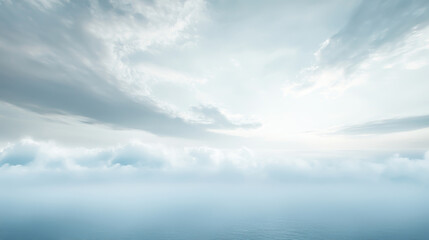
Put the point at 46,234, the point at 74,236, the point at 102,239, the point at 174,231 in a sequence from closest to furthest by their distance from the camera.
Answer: the point at 102,239 → the point at 74,236 → the point at 46,234 → the point at 174,231

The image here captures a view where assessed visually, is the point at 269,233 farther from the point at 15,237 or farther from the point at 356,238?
the point at 15,237

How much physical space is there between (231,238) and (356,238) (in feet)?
239

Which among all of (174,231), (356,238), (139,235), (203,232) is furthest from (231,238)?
(356,238)

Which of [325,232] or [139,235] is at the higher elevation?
[325,232]

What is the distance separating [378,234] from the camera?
104 metres

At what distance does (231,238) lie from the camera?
98938 mm

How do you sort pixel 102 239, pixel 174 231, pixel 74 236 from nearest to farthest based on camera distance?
pixel 102 239, pixel 74 236, pixel 174 231

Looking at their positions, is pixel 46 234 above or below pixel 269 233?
below

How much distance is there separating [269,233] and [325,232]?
123 feet

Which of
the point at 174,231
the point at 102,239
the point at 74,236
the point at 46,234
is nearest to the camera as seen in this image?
the point at 102,239

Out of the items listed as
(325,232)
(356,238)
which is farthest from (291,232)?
(356,238)

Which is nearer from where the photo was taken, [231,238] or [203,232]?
[231,238]

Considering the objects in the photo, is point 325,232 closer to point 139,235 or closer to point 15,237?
point 139,235

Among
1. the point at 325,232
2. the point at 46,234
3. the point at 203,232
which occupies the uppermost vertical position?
the point at 325,232
